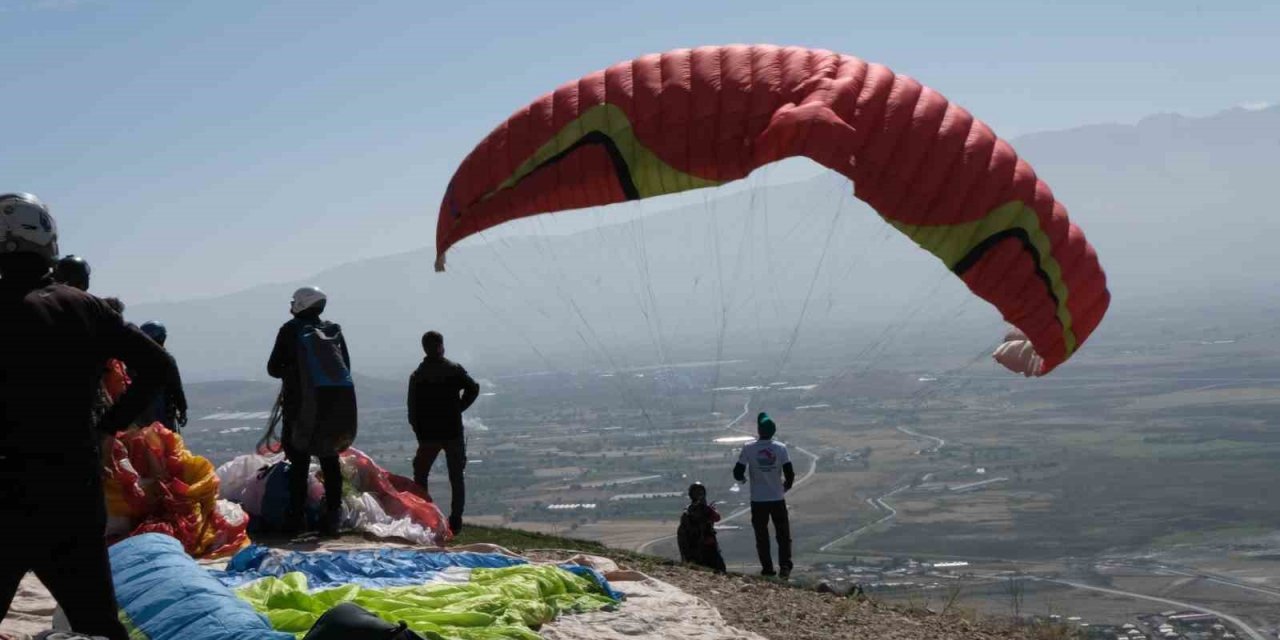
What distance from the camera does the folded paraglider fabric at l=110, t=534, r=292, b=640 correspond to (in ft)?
16.7

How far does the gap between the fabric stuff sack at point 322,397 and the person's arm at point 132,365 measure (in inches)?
177

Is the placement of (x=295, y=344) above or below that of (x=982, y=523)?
above

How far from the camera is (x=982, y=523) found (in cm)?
5553

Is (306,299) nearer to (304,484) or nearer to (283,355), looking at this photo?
(283,355)

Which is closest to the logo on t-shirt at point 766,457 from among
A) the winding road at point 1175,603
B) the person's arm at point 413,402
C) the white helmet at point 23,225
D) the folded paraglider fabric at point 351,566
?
the person's arm at point 413,402

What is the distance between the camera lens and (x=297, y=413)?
8.72 meters

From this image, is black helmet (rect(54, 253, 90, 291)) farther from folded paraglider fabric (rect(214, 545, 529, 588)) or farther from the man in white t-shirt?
the man in white t-shirt

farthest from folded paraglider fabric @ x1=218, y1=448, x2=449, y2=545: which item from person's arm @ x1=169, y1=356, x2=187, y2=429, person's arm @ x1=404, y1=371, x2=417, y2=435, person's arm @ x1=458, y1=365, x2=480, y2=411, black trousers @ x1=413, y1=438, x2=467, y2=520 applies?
person's arm @ x1=169, y1=356, x2=187, y2=429

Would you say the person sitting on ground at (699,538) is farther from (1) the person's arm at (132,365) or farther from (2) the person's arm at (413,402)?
(1) the person's arm at (132,365)

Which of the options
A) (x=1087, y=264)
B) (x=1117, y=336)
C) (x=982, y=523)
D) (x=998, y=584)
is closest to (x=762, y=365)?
(x=982, y=523)

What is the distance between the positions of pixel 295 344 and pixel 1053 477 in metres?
66.4

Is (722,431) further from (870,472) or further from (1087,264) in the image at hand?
(1087,264)

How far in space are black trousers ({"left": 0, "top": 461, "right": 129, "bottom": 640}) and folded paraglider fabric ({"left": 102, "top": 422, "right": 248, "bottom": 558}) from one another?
151 inches

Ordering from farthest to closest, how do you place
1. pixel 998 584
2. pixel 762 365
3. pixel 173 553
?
pixel 762 365, pixel 998 584, pixel 173 553
